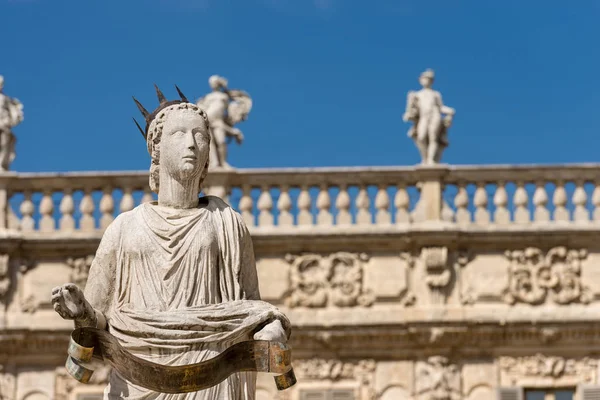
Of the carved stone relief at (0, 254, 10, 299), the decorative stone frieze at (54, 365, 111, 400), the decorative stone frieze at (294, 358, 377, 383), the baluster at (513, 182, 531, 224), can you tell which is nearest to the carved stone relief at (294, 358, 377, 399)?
the decorative stone frieze at (294, 358, 377, 383)

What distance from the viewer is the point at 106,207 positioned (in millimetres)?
26828

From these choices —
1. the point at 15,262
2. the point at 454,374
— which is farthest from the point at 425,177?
the point at 15,262

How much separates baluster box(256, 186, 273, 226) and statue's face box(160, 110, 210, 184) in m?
17.0

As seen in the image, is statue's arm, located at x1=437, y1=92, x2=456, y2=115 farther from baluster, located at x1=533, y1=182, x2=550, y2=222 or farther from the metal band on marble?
the metal band on marble

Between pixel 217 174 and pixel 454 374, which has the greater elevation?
pixel 217 174

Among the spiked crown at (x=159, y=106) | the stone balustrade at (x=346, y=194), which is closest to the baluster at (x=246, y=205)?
the stone balustrade at (x=346, y=194)

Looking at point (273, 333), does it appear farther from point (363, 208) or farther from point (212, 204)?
point (363, 208)

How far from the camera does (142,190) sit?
26.8 metres

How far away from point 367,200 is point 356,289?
1255 mm

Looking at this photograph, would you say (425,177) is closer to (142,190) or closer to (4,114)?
(142,190)

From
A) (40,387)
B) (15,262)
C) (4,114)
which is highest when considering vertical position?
(4,114)

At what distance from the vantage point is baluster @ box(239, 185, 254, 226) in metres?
26.8

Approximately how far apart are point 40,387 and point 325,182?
4841 mm

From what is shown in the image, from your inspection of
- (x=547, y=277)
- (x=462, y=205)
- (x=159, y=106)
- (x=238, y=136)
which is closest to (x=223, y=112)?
(x=238, y=136)
